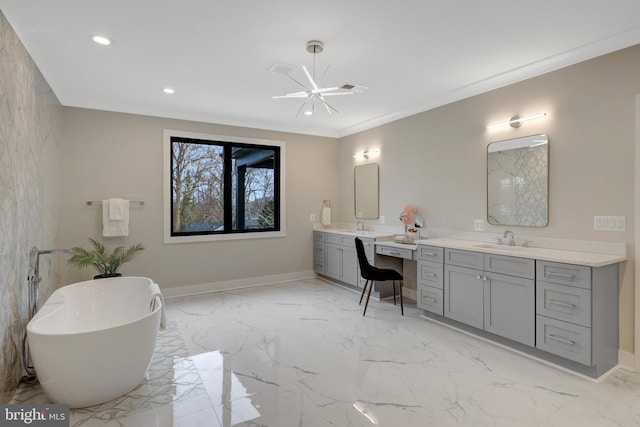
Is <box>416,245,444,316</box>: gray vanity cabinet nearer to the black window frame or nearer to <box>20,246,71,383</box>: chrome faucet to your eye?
the black window frame

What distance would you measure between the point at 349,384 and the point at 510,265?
5.54 ft

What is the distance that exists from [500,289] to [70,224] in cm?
476

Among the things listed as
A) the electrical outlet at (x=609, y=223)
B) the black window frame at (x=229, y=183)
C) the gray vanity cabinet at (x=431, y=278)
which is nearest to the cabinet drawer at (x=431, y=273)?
the gray vanity cabinet at (x=431, y=278)

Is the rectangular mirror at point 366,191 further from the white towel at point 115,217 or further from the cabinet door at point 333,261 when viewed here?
the white towel at point 115,217

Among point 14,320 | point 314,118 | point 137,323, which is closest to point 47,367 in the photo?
point 137,323

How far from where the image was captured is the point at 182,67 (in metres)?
3.20

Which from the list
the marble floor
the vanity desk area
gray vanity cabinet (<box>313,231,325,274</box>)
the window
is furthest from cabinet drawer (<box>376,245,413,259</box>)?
the window

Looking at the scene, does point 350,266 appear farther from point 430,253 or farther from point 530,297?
point 530,297

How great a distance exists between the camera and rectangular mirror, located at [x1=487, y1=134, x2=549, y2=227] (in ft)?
10.3

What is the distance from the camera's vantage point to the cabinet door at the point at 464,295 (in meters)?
3.13

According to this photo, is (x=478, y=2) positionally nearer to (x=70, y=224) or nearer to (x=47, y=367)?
(x=47, y=367)

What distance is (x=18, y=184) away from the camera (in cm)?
249

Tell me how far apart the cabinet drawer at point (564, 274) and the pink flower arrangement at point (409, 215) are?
1.80 metres

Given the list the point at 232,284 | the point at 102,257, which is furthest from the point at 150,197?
the point at 232,284
